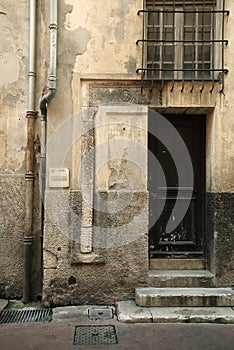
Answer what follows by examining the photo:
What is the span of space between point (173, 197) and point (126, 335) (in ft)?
7.53

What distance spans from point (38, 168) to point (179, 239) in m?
2.49

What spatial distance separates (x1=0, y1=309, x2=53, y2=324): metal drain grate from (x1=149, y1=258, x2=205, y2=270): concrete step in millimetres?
1707

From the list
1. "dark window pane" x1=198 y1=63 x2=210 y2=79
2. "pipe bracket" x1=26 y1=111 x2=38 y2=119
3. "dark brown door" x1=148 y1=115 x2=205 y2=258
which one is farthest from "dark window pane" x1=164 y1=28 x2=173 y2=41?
"pipe bracket" x1=26 y1=111 x2=38 y2=119

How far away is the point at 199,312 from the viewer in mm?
4871

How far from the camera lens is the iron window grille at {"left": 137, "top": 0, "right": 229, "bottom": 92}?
5609 mm

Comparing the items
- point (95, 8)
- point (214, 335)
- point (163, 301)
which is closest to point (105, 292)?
point (163, 301)

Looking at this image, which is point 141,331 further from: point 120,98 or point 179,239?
point 120,98

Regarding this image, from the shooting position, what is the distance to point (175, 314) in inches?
190

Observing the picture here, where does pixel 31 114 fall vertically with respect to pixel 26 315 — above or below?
above

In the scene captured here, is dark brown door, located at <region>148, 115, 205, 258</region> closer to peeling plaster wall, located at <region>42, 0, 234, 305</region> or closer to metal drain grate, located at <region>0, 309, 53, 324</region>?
peeling plaster wall, located at <region>42, 0, 234, 305</region>

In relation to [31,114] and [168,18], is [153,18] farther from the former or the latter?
[31,114]

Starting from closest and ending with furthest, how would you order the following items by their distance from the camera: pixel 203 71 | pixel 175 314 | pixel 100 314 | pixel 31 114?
1. pixel 175 314
2. pixel 100 314
3. pixel 203 71
4. pixel 31 114

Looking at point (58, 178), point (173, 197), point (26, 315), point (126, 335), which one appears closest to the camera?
point (126, 335)

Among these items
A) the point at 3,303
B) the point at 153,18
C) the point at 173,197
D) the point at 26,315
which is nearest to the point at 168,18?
the point at 153,18
